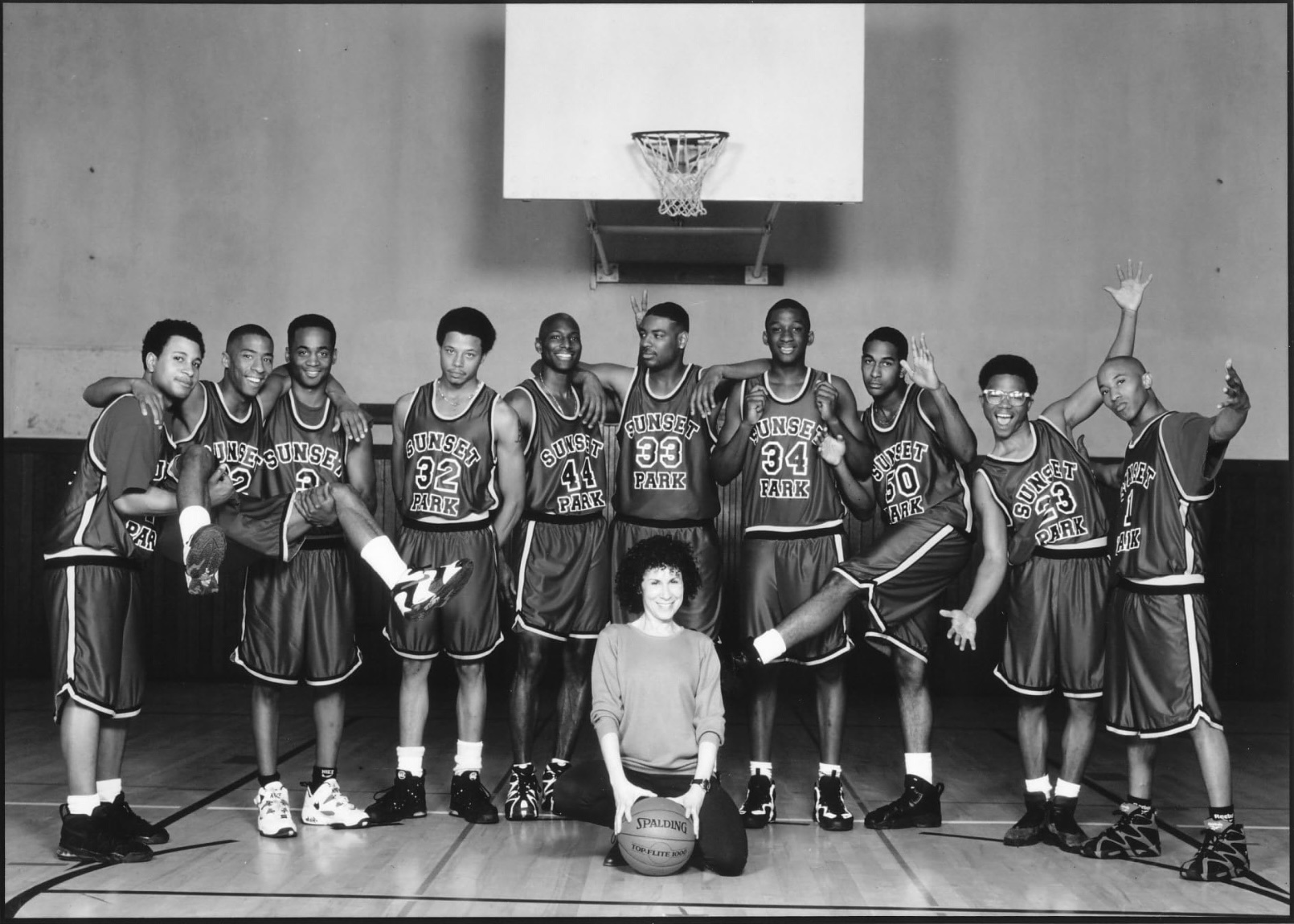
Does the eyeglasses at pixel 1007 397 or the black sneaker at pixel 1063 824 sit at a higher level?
the eyeglasses at pixel 1007 397

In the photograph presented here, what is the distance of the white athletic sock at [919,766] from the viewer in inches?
200

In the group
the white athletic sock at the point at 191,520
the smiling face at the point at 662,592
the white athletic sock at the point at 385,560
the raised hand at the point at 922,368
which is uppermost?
the raised hand at the point at 922,368

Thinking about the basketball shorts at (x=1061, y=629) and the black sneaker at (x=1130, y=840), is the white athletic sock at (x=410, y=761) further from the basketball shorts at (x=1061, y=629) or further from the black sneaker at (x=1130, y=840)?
the black sneaker at (x=1130, y=840)

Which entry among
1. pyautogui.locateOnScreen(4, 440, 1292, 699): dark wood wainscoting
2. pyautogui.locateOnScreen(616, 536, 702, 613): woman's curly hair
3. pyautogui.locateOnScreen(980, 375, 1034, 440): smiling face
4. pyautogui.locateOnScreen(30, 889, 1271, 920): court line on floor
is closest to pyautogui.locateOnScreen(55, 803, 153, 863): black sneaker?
pyautogui.locateOnScreen(30, 889, 1271, 920): court line on floor

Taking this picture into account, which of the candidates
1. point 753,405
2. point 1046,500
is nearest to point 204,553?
point 753,405

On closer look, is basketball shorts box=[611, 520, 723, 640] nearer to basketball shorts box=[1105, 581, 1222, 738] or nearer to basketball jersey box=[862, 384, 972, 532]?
A: basketball jersey box=[862, 384, 972, 532]

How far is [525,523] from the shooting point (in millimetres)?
5520

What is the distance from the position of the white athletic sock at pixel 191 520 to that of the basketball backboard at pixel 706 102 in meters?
3.72

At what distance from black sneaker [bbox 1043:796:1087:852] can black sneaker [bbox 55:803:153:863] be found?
3266 millimetres

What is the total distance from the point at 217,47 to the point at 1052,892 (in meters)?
7.98

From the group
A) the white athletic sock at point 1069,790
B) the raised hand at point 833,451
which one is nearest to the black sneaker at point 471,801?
the raised hand at point 833,451

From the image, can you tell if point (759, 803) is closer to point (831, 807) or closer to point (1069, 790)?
point (831, 807)

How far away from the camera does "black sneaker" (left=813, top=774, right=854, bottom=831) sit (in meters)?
4.95

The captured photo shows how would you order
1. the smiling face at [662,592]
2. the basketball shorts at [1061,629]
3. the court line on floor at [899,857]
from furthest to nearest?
the basketball shorts at [1061,629], the smiling face at [662,592], the court line on floor at [899,857]
